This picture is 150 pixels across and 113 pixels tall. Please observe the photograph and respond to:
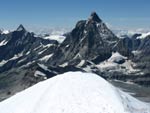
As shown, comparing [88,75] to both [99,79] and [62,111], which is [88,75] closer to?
[99,79]

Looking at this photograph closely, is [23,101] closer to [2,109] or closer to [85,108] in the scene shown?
[2,109]

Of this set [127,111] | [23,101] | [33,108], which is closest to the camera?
[127,111]

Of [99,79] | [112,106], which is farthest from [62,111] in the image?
[99,79]

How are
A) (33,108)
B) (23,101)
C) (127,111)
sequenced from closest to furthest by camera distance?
(127,111) < (33,108) < (23,101)

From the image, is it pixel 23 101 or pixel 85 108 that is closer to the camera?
pixel 85 108

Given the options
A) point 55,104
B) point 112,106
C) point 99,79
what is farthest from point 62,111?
point 99,79

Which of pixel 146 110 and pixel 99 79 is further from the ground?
pixel 99 79
